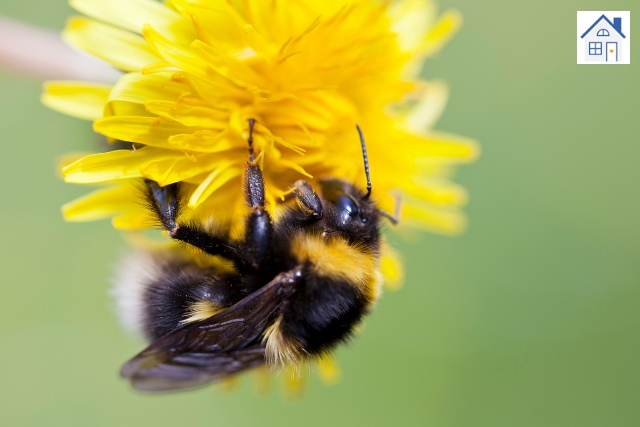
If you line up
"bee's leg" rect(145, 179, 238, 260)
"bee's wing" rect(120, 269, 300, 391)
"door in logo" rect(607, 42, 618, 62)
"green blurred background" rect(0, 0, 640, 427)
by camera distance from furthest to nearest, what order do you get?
"green blurred background" rect(0, 0, 640, 427)
"door in logo" rect(607, 42, 618, 62)
"bee's leg" rect(145, 179, 238, 260)
"bee's wing" rect(120, 269, 300, 391)

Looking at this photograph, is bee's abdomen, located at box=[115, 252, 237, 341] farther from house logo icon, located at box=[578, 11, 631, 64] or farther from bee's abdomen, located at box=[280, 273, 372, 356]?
house logo icon, located at box=[578, 11, 631, 64]

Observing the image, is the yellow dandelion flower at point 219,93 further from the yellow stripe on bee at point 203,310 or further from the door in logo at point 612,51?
the door in logo at point 612,51

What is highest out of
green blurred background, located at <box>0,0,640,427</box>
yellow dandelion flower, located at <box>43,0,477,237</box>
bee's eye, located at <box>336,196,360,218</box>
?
yellow dandelion flower, located at <box>43,0,477,237</box>

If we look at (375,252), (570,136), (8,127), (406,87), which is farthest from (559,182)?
(8,127)

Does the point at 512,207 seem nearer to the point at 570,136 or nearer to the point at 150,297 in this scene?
the point at 570,136

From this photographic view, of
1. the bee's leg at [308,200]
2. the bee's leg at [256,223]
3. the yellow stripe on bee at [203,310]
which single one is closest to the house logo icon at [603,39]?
the bee's leg at [308,200]

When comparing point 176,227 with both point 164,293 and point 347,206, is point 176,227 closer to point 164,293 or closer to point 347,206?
point 164,293

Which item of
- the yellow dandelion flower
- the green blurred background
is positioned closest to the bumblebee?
the yellow dandelion flower

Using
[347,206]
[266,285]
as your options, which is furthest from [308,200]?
[266,285]
